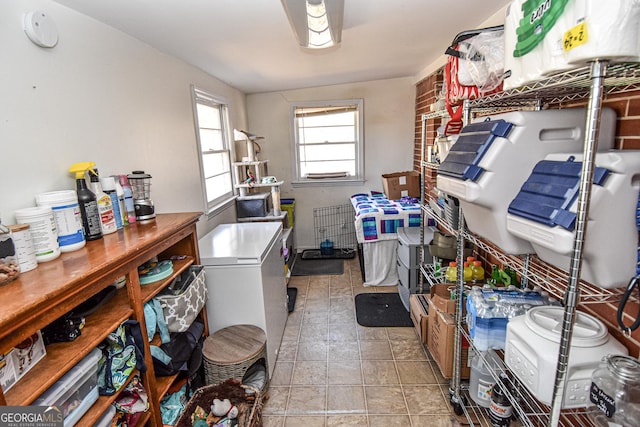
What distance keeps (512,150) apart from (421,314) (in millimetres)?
1552

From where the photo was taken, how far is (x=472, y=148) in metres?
1.27

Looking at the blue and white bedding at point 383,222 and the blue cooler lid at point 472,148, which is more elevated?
the blue cooler lid at point 472,148

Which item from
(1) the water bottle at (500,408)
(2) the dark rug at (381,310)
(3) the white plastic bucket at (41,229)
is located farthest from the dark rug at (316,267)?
(3) the white plastic bucket at (41,229)

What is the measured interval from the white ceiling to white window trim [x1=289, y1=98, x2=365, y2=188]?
1.02 meters

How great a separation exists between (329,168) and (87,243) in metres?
3.60

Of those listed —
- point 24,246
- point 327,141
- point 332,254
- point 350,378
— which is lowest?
point 350,378

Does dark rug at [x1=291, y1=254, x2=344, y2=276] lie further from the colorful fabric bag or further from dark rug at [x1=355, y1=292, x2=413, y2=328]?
the colorful fabric bag

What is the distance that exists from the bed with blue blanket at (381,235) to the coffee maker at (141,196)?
2152 mm

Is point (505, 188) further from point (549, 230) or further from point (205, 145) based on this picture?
point (205, 145)

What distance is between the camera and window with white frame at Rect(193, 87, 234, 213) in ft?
9.48

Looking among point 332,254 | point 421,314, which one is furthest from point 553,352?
point 332,254

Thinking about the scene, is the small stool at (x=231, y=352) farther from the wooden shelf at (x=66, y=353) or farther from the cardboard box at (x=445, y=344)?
the cardboard box at (x=445, y=344)

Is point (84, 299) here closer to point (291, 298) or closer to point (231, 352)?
point (231, 352)

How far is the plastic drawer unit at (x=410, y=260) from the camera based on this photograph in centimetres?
285
